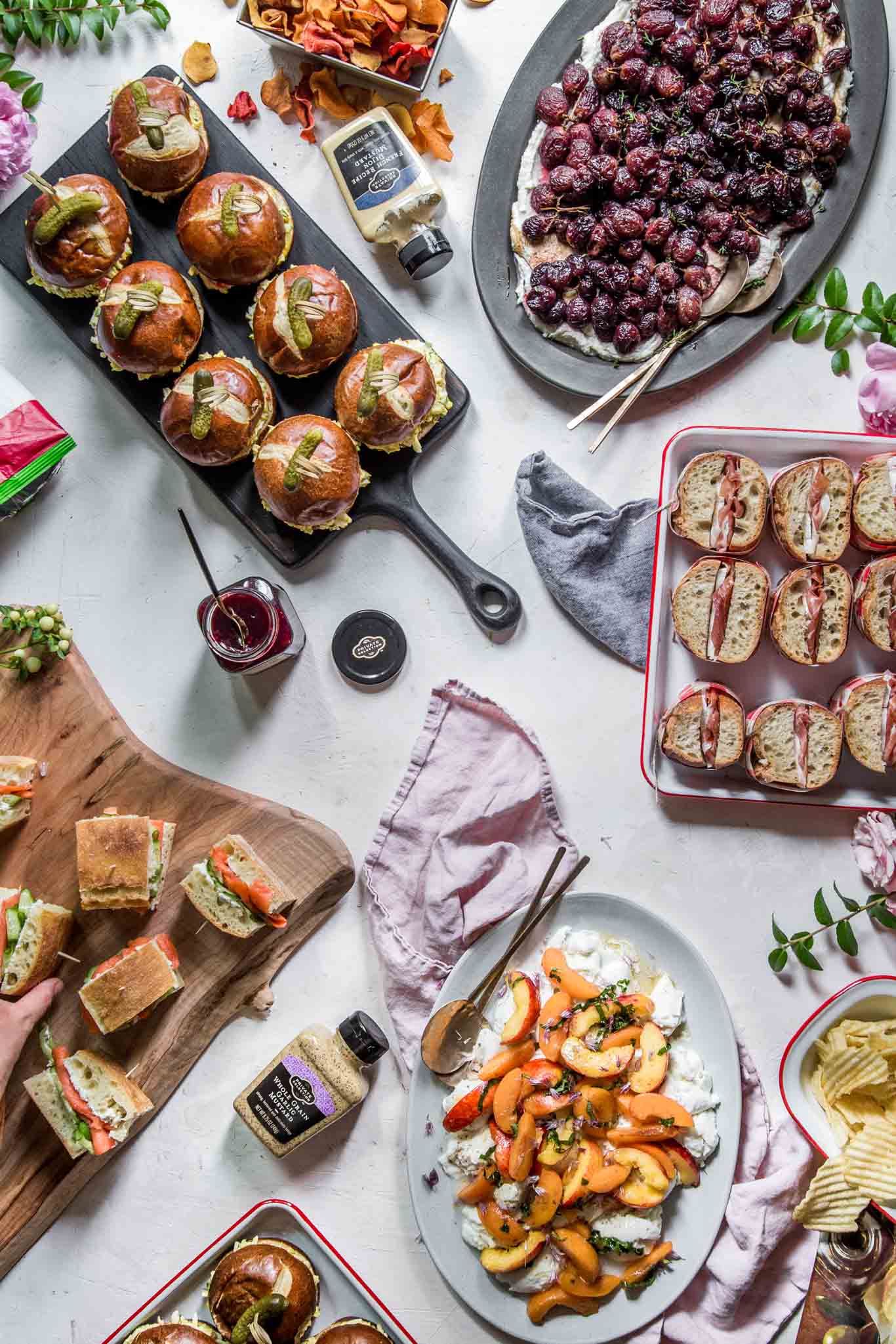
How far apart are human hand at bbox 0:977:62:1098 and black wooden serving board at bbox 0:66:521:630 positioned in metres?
1.38

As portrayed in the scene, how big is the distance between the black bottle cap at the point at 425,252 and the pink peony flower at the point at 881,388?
46.7 inches

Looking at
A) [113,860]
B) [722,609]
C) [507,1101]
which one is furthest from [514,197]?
[507,1101]

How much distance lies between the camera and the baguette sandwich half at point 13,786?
115 inches

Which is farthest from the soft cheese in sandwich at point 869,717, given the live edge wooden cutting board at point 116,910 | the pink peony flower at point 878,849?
the live edge wooden cutting board at point 116,910

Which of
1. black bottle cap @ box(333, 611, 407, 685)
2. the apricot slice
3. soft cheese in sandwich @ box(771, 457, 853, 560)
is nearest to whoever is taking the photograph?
the apricot slice

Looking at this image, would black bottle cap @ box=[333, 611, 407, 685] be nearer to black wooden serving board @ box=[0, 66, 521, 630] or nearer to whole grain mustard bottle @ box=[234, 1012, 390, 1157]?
black wooden serving board @ box=[0, 66, 521, 630]

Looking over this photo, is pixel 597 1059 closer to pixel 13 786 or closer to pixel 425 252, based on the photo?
pixel 13 786

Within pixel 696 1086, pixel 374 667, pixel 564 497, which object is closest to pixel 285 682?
pixel 374 667

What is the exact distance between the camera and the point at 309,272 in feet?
9.41

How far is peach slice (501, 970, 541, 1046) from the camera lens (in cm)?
280

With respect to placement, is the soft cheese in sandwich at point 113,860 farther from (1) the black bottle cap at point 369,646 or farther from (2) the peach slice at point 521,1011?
(2) the peach slice at point 521,1011

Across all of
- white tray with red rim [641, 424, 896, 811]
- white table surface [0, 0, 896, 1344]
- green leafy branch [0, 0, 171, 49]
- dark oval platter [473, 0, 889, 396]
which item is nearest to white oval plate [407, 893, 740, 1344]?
white table surface [0, 0, 896, 1344]

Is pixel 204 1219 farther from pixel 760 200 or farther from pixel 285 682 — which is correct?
pixel 760 200

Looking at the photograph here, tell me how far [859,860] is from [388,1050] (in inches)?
55.9
